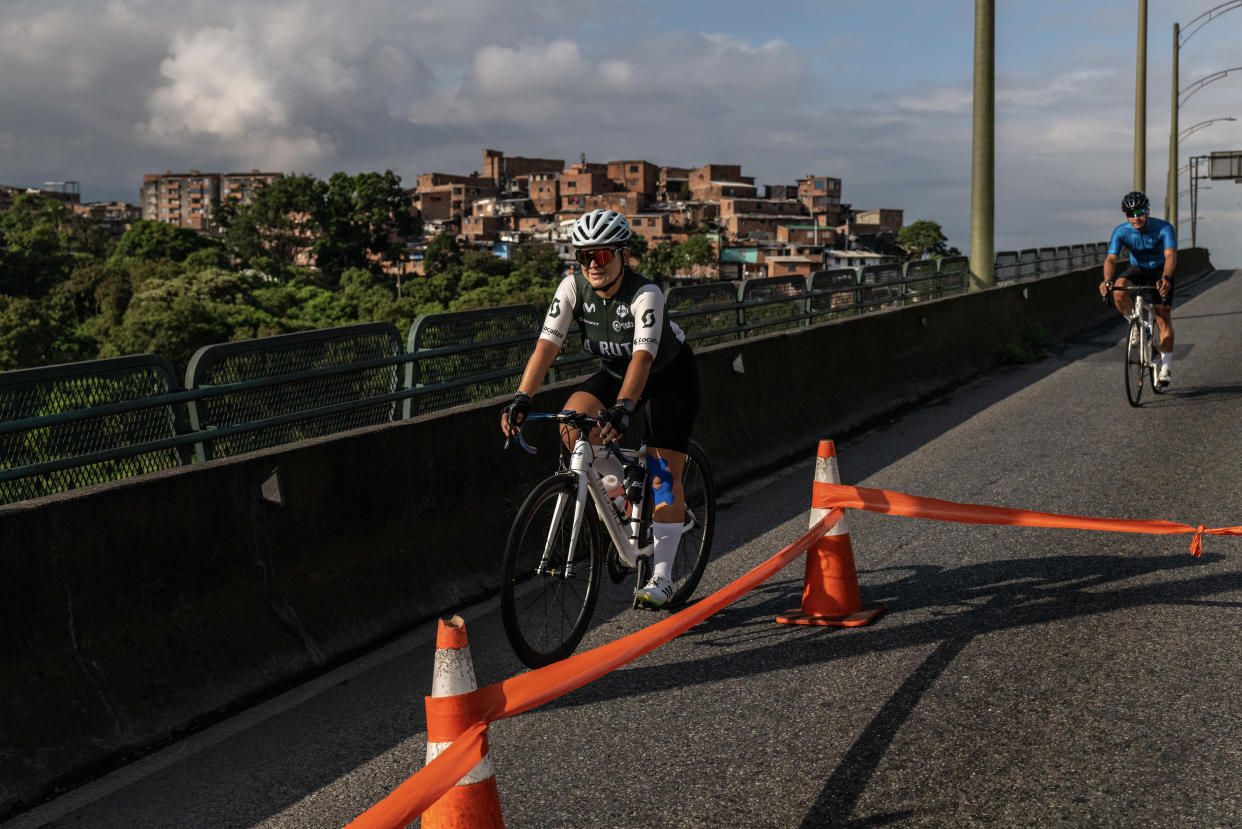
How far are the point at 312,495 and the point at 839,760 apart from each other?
3.02m

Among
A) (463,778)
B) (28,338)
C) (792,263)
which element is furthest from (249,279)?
(463,778)

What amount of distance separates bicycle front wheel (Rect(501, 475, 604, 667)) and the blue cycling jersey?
9671 millimetres

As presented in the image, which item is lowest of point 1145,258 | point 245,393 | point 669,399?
point 669,399

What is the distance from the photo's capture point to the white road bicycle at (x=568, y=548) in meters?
5.34

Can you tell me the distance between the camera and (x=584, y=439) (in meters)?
5.71

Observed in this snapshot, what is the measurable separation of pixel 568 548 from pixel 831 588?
1.41m

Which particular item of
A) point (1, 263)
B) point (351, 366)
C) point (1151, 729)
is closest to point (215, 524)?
point (351, 366)

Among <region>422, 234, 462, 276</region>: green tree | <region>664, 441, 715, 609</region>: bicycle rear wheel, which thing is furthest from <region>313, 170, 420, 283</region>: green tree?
<region>664, 441, 715, 609</region>: bicycle rear wheel

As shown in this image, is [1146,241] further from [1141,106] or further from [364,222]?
[364,222]

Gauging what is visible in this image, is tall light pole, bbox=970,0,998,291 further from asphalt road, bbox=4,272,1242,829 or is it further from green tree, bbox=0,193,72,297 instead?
green tree, bbox=0,193,72,297

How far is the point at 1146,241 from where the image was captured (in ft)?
44.2

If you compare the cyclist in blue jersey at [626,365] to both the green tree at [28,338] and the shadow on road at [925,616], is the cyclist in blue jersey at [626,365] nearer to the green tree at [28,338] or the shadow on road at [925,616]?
the shadow on road at [925,616]

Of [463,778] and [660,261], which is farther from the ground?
[660,261]

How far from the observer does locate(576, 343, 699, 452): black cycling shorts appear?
6246 mm
